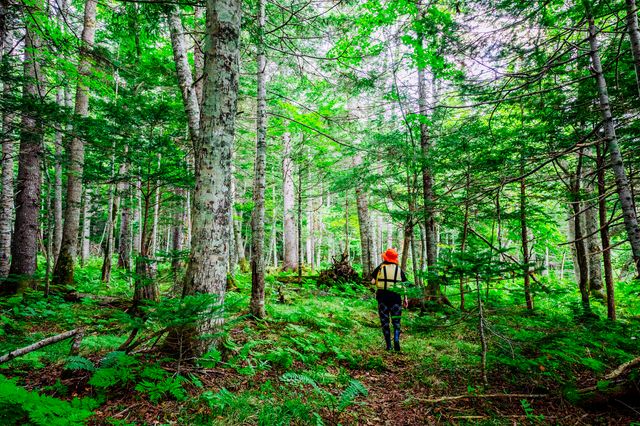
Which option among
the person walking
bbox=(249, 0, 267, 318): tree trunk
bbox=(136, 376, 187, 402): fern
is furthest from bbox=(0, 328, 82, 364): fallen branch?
the person walking

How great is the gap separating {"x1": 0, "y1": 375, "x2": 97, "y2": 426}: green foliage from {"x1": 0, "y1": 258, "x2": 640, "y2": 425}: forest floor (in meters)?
0.01

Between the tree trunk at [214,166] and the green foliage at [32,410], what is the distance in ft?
5.23

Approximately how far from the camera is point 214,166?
3.83 metres

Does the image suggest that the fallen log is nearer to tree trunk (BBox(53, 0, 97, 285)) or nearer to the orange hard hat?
the orange hard hat

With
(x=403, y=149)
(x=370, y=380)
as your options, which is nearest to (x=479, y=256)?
(x=370, y=380)

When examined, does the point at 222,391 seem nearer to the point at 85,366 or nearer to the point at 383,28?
the point at 85,366

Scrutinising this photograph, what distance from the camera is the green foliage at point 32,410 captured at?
1.95 metres

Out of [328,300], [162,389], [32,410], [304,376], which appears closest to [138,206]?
[328,300]

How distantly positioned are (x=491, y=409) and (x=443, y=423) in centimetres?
75

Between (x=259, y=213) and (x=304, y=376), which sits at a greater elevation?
(x=259, y=213)

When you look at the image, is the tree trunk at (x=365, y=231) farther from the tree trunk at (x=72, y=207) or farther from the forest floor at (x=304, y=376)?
the tree trunk at (x=72, y=207)

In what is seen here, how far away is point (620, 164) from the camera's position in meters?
3.63

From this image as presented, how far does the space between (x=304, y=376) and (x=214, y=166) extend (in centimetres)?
297

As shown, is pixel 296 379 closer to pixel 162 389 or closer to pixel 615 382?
pixel 162 389
